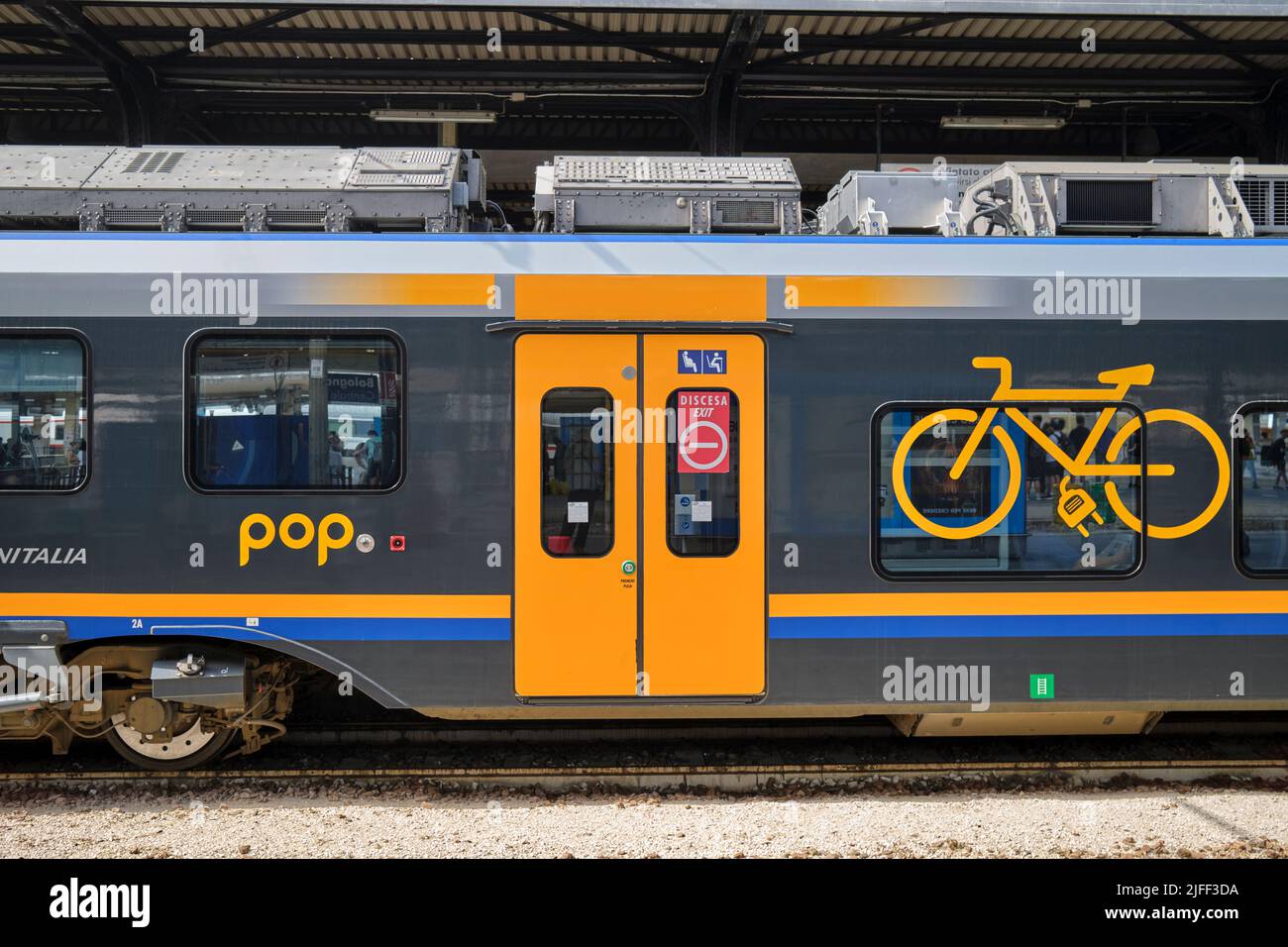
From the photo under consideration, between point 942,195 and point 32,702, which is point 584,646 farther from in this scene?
point 942,195

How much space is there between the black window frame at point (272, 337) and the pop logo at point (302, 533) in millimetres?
136

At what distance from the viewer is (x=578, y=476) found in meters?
5.24

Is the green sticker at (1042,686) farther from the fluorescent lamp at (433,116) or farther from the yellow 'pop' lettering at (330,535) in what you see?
the fluorescent lamp at (433,116)

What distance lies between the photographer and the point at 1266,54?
993cm

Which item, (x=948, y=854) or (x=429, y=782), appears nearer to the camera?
(x=948, y=854)

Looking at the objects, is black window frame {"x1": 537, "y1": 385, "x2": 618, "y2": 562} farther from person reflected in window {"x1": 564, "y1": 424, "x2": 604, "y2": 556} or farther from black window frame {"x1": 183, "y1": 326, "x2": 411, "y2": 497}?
black window frame {"x1": 183, "y1": 326, "x2": 411, "y2": 497}

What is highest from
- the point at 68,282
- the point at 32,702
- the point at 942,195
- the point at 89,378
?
the point at 942,195

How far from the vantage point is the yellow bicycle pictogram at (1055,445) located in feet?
17.4

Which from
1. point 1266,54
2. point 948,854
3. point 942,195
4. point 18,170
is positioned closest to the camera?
point 948,854

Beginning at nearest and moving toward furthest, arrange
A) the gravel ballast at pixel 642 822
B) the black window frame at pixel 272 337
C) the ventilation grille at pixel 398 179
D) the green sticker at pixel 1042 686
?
the gravel ballast at pixel 642 822 < the black window frame at pixel 272 337 < the green sticker at pixel 1042 686 < the ventilation grille at pixel 398 179

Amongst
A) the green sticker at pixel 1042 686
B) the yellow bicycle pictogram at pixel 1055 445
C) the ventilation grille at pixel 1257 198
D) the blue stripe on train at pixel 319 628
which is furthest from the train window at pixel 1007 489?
the blue stripe on train at pixel 319 628

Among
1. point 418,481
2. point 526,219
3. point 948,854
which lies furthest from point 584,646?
point 526,219

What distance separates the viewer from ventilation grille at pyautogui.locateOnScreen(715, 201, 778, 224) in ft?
18.5

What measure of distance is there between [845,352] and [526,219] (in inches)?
411
